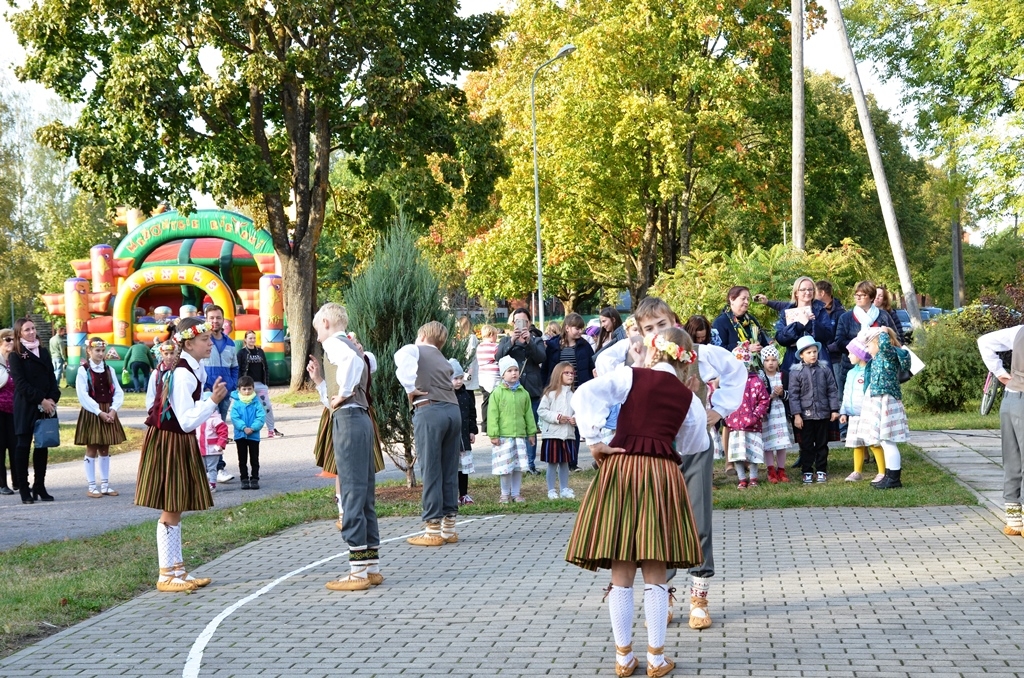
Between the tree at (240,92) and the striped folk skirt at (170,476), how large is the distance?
17.4 metres

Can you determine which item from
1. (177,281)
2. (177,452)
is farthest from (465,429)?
(177,281)

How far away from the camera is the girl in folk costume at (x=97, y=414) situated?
43.7 feet

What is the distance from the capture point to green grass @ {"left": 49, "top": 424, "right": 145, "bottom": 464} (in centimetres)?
1827

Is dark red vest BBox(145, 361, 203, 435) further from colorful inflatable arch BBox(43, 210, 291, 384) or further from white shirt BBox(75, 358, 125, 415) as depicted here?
colorful inflatable arch BBox(43, 210, 291, 384)

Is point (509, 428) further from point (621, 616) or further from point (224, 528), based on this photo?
point (621, 616)

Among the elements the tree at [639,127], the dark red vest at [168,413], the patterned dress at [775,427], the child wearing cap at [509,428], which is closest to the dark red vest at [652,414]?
the dark red vest at [168,413]

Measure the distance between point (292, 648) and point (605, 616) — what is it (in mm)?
1861

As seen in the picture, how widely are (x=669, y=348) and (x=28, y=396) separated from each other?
953 centimetres

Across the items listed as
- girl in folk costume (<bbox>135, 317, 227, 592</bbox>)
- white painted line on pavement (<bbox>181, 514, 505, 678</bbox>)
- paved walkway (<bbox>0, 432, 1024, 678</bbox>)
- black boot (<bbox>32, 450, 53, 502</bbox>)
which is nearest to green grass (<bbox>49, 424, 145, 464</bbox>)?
black boot (<bbox>32, 450, 53, 502</bbox>)

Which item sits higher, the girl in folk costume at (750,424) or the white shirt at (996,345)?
the white shirt at (996,345)

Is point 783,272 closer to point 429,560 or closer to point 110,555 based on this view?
point 429,560

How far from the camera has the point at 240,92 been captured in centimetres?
2627

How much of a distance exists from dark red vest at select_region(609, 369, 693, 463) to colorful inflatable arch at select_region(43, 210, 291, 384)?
2621 cm

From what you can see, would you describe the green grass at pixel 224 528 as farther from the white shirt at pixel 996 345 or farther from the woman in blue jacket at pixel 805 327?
the white shirt at pixel 996 345
